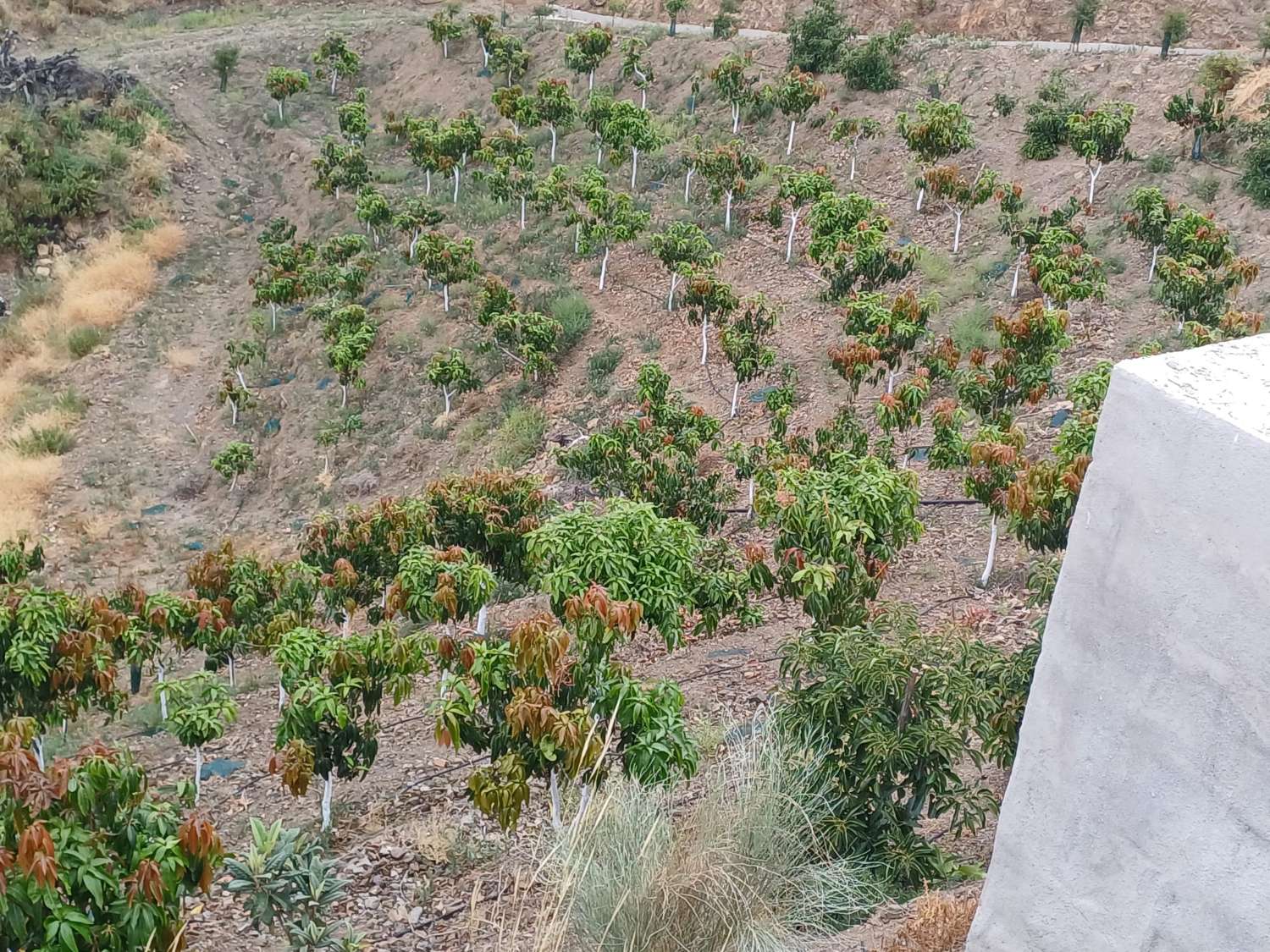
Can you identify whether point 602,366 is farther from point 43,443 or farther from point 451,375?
point 43,443

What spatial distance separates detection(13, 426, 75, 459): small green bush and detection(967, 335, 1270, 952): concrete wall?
61.8 ft

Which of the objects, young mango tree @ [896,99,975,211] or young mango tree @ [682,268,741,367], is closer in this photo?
young mango tree @ [682,268,741,367]

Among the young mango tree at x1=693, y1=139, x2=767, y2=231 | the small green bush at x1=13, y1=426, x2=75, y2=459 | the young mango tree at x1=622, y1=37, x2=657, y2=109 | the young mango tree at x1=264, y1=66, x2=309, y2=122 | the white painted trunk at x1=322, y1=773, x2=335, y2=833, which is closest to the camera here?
the white painted trunk at x1=322, y1=773, x2=335, y2=833

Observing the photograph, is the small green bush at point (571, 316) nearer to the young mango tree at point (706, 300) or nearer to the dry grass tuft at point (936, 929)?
the young mango tree at point (706, 300)

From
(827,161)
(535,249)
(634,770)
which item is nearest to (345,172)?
(535,249)

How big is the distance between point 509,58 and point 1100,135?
51.9 ft

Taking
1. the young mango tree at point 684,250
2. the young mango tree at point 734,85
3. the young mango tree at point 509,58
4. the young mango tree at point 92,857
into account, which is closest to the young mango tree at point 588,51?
the young mango tree at point 509,58

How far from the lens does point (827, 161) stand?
23312 mm

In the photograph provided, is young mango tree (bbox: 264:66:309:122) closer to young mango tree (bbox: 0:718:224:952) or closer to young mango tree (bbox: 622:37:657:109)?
young mango tree (bbox: 622:37:657:109)

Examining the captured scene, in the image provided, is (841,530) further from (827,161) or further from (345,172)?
(345,172)

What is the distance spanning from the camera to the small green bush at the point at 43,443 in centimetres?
1955

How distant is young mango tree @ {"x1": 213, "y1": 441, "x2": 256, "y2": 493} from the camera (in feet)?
60.9

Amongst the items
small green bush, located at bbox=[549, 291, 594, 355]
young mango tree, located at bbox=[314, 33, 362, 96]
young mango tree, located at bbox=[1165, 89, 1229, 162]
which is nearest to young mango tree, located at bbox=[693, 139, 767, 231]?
small green bush, located at bbox=[549, 291, 594, 355]

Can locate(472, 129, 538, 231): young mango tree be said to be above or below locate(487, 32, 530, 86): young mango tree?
below
